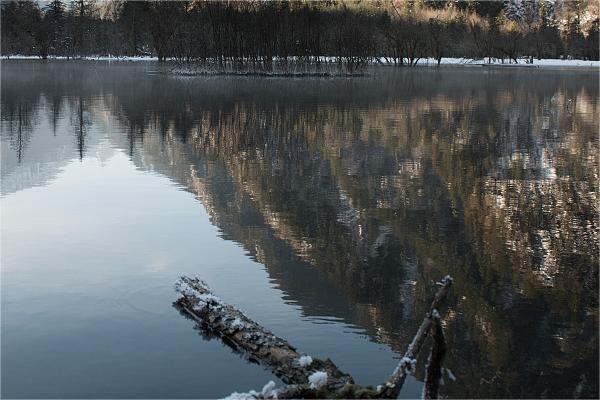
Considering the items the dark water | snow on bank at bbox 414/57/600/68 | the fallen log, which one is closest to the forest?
snow on bank at bbox 414/57/600/68

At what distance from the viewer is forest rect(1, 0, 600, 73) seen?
5291 cm

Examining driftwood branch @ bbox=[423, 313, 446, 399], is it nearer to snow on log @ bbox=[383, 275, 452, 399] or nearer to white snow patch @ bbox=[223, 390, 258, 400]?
snow on log @ bbox=[383, 275, 452, 399]

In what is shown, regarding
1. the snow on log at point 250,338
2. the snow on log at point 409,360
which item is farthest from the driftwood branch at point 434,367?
the snow on log at point 250,338

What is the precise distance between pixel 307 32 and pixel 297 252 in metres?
46.3

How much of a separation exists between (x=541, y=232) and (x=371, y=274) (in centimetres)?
278

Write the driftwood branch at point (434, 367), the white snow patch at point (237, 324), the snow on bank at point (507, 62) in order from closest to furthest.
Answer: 1. the driftwood branch at point (434, 367)
2. the white snow patch at point (237, 324)
3. the snow on bank at point (507, 62)

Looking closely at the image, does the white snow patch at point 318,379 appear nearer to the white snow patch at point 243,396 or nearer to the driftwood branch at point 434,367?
the white snow patch at point 243,396

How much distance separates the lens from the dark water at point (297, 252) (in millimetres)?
6102

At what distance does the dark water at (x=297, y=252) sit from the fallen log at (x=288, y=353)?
145mm

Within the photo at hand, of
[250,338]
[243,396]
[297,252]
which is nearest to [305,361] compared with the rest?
[243,396]

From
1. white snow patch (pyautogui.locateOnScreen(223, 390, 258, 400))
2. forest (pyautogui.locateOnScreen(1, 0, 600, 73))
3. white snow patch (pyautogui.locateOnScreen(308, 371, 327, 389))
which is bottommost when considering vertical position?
white snow patch (pyautogui.locateOnScreen(223, 390, 258, 400))

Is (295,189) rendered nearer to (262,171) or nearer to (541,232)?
(262,171)

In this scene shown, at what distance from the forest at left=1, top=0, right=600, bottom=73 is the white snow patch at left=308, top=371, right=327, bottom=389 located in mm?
47232

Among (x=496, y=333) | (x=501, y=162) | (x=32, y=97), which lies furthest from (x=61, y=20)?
(x=496, y=333)
